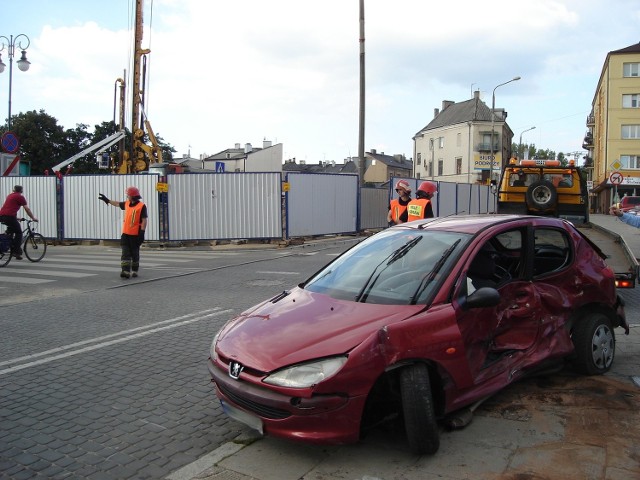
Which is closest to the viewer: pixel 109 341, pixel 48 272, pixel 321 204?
pixel 109 341

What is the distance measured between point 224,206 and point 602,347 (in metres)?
14.1

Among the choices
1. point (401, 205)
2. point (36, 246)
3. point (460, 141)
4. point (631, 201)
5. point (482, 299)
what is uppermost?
point (460, 141)

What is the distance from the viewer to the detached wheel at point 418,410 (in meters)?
3.24

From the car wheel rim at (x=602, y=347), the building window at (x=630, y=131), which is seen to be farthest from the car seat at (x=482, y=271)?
the building window at (x=630, y=131)

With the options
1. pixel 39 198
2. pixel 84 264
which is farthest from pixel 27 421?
pixel 39 198

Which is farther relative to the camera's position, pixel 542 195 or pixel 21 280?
pixel 542 195

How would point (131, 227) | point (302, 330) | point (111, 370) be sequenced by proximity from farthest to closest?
point (131, 227) → point (111, 370) → point (302, 330)

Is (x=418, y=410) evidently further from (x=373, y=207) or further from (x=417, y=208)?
(x=373, y=207)

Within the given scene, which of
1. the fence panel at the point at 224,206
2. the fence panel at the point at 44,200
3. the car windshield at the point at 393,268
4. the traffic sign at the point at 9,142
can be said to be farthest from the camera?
the fence panel at the point at 44,200

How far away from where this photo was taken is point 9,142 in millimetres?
16703

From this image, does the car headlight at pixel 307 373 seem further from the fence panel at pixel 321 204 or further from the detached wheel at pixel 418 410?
the fence panel at pixel 321 204

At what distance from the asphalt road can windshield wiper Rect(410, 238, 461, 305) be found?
1.58 meters

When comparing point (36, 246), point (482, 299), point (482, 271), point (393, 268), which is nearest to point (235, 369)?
point (393, 268)

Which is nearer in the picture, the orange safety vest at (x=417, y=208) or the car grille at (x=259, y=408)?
the car grille at (x=259, y=408)
